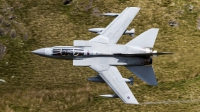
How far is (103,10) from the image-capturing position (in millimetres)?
58312

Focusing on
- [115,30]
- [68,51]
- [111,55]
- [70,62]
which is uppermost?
[115,30]

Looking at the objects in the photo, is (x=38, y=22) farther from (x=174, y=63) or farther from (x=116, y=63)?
(x=174, y=63)

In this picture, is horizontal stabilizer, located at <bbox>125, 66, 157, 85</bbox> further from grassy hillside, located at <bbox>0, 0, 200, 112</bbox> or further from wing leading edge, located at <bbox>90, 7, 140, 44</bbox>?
grassy hillside, located at <bbox>0, 0, 200, 112</bbox>

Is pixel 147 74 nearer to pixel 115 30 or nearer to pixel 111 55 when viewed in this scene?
pixel 111 55

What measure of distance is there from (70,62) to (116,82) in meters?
13.1

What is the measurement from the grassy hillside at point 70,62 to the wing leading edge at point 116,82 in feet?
26.3

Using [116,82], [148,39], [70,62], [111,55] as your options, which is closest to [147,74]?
[116,82]

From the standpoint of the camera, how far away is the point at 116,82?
43.4 metres

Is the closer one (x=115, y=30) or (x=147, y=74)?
(x=147, y=74)

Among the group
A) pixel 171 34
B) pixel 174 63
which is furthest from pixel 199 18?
pixel 174 63

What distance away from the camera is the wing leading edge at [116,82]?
138 ft

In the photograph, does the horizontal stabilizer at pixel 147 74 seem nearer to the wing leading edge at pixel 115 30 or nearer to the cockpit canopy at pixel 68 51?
the wing leading edge at pixel 115 30

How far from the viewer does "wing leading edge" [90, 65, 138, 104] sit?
1661 inches

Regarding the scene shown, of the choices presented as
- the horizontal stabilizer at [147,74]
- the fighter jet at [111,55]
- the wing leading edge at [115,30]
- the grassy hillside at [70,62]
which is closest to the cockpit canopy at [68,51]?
the fighter jet at [111,55]
